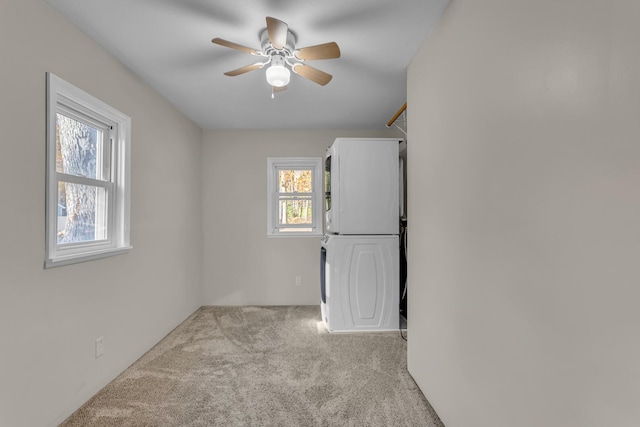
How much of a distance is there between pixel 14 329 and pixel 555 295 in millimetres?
2330

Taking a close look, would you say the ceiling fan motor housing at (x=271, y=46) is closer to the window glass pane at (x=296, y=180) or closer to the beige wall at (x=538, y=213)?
the beige wall at (x=538, y=213)

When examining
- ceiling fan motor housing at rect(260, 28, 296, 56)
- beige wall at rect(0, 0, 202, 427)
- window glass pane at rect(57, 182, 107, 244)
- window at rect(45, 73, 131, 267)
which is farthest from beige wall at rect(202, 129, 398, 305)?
ceiling fan motor housing at rect(260, 28, 296, 56)

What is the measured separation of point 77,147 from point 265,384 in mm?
2090

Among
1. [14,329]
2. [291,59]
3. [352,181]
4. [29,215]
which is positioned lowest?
[14,329]

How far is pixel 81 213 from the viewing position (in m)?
2.33

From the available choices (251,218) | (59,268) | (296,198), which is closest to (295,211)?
(296,198)

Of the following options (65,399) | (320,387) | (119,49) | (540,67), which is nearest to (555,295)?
(540,67)

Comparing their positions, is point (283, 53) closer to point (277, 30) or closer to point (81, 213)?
point (277, 30)

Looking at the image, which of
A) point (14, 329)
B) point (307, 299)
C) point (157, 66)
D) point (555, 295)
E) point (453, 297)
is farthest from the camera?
point (307, 299)

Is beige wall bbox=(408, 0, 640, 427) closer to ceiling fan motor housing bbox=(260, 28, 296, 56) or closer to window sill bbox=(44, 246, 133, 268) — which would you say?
ceiling fan motor housing bbox=(260, 28, 296, 56)

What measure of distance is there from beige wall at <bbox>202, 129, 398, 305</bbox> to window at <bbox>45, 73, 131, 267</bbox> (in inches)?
75.4

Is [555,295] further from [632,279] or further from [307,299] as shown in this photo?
[307,299]

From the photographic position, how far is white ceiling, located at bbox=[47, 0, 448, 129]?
1.93 meters

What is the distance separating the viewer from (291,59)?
8.13ft
